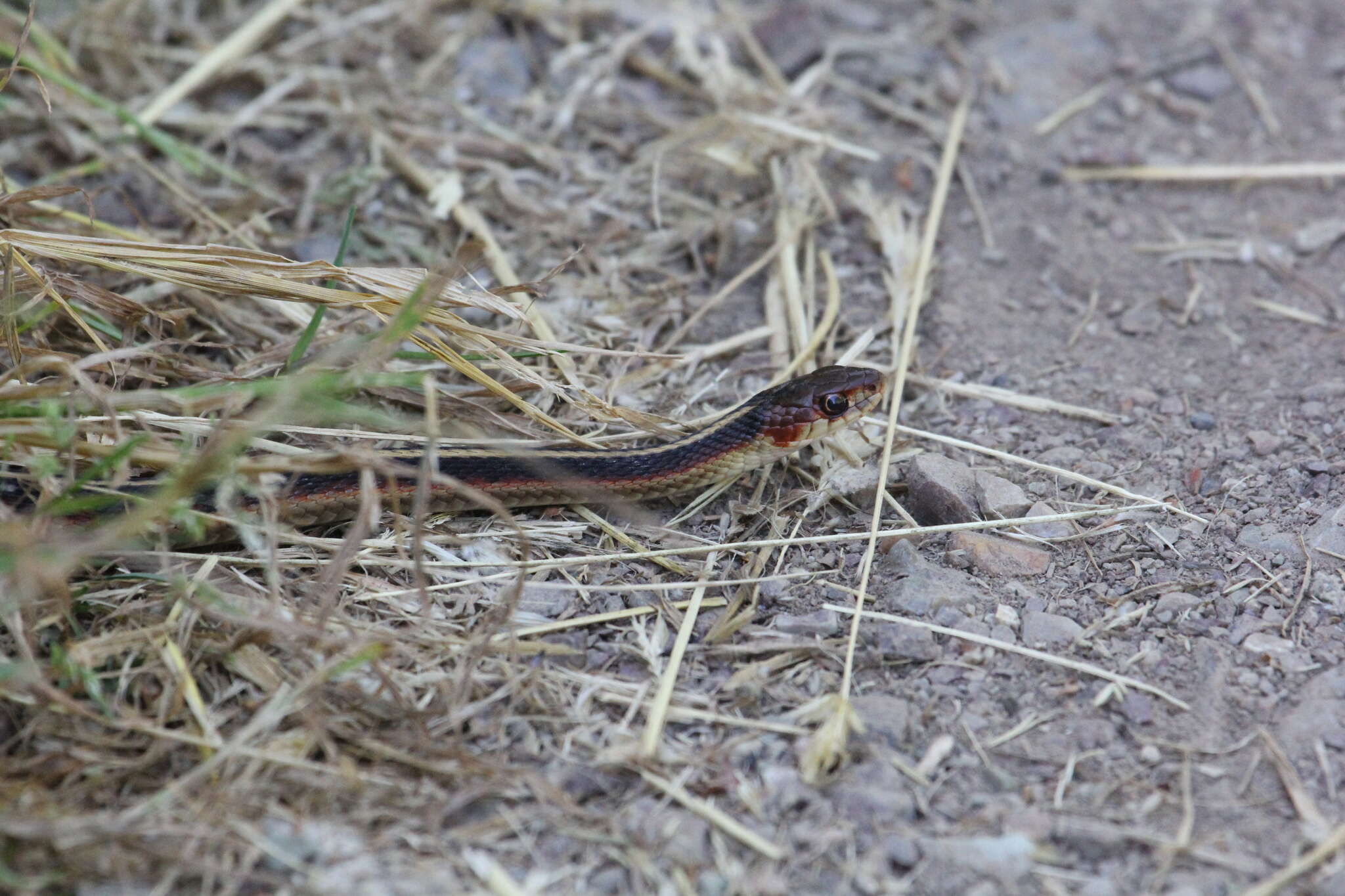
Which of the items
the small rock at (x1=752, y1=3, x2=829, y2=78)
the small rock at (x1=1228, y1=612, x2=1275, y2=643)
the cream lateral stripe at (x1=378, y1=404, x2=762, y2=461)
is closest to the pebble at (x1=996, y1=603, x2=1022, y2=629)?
the small rock at (x1=1228, y1=612, x2=1275, y2=643)

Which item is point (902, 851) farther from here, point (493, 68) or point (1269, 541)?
point (493, 68)

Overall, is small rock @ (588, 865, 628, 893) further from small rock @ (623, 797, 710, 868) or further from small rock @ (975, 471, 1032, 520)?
small rock @ (975, 471, 1032, 520)

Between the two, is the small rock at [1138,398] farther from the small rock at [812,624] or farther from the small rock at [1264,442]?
the small rock at [812,624]

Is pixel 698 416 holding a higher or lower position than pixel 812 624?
higher

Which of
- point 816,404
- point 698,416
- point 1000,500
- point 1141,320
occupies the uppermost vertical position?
point 816,404

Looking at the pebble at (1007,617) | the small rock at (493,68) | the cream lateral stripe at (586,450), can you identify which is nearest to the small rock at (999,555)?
the pebble at (1007,617)

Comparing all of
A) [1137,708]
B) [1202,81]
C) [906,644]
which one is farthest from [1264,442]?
[1202,81]

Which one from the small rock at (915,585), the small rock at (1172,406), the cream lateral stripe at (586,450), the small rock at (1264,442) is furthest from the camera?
the small rock at (1172,406)
